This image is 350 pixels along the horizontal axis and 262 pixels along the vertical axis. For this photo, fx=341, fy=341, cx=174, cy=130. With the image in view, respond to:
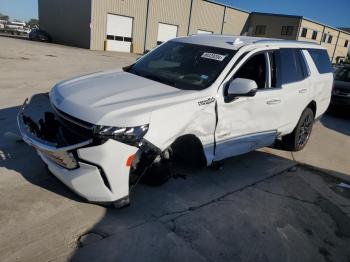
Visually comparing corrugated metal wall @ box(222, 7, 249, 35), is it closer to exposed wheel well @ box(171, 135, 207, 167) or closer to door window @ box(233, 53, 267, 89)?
door window @ box(233, 53, 267, 89)

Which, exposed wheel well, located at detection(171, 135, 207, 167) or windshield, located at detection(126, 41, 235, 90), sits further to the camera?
windshield, located at detection(126, 41, 235, 90)

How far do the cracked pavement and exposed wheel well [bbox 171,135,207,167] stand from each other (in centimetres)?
32

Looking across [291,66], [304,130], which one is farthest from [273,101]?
[304,130]

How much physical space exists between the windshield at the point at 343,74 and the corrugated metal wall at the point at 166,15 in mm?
23432

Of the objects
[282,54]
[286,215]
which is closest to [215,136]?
[286,215]

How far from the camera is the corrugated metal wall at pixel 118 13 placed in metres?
28.2

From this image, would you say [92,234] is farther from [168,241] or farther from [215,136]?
[215,136]

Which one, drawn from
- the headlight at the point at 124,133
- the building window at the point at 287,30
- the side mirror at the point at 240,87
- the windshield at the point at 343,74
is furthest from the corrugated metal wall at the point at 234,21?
the headlight at the point at 124,133

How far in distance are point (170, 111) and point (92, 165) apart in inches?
36.7

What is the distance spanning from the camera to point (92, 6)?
27.5 m

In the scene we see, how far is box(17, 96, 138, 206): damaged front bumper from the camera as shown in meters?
3.04

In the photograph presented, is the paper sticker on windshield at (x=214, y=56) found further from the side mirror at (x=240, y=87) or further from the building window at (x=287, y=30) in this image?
the building window at (x=287, y=30)

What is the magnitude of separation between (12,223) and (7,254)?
43 centimetres

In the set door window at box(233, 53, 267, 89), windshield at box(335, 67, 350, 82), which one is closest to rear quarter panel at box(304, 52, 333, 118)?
door window at box(233, 53, 267, 89)
